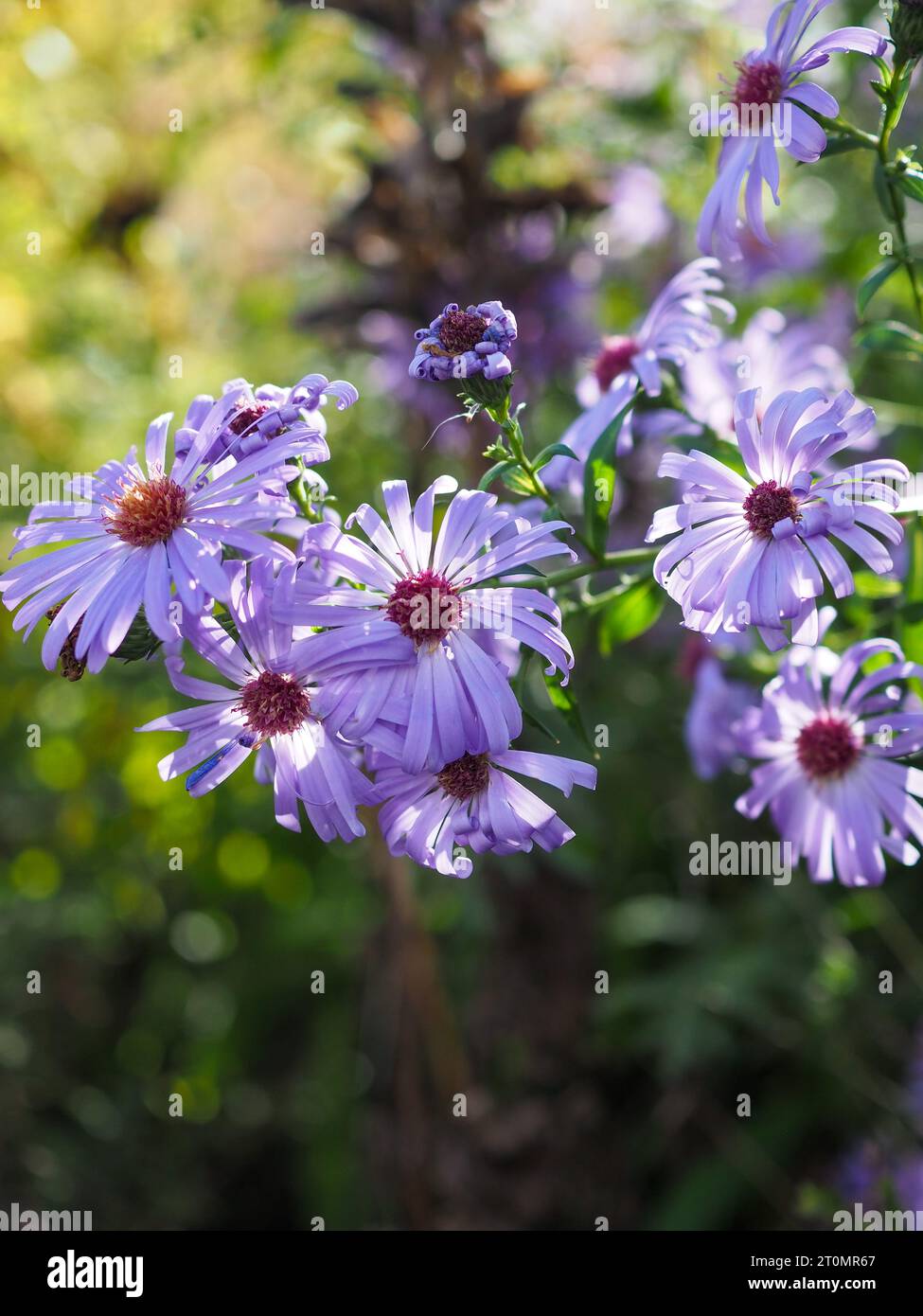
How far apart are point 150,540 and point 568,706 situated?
0.47 m

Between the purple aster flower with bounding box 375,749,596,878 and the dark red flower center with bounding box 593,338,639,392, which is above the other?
the dark red flower center with bounding box 593,338,639,392

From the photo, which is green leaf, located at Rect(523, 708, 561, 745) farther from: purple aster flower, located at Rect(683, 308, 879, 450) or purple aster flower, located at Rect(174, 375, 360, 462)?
purple aster flower, located at Rect(683, 308, 879, 450)

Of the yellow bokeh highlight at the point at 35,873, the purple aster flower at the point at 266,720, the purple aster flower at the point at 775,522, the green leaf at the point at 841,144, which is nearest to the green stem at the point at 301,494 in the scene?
the purple aster flower at the point at 266,720

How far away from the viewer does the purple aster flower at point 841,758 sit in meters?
1.31

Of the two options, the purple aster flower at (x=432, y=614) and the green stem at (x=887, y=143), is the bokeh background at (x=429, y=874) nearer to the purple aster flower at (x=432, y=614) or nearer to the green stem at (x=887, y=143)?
the green stem at (x=887, y=143)

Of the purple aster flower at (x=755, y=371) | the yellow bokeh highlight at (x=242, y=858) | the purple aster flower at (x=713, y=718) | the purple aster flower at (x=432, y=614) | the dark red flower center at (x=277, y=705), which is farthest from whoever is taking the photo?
the yellow bokeh highlight at (x=242, y=858)

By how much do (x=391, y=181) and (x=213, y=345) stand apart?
1.20 metres

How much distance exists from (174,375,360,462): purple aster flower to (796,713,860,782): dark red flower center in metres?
0.69

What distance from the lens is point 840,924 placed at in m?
2.36

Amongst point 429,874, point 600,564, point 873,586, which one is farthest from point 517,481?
point 429,874

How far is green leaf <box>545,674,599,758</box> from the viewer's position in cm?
118

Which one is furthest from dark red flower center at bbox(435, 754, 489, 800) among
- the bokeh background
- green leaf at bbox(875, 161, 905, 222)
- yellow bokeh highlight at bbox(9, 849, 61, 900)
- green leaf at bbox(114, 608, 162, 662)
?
yellow bokeh highlight at bbox(9, 849, 61, 900)

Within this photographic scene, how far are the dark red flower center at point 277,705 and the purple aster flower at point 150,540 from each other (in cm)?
13

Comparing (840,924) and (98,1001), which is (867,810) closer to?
(840,924)
